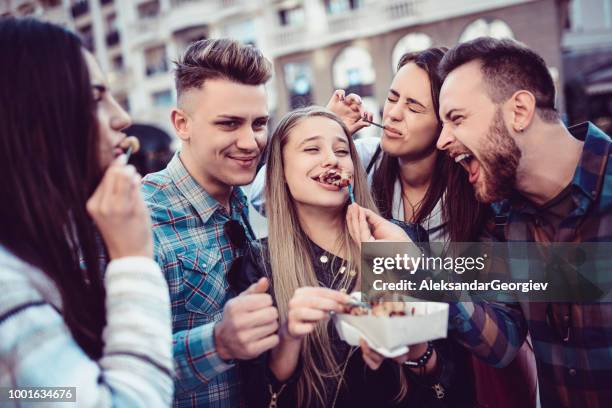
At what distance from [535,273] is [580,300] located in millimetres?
144

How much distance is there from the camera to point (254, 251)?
5.56 ft

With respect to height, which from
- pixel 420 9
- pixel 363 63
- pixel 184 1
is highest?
pixel 184 1

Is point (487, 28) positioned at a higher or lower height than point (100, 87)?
higher

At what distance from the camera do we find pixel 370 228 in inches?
57.3

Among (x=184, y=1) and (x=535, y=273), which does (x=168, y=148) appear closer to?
(x=184, y=1)

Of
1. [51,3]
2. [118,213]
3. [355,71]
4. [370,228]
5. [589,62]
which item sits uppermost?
[51,3]

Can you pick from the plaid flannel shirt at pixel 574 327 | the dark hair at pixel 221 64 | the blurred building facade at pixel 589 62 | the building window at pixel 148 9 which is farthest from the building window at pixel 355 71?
the plaid flannel shirt at pixel 574 327

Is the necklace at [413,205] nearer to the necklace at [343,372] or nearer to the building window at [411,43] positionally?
the necklace at [343,372]

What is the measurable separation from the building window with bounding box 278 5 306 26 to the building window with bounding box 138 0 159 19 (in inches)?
236

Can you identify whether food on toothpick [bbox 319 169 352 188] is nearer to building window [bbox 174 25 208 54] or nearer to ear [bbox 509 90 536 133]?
ear [bbox 509 90 536 133]

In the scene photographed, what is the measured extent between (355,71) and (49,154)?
43.0ft

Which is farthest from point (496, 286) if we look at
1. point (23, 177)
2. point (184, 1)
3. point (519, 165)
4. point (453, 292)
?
point (184, 1)

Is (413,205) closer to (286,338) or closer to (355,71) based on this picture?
(286,338)

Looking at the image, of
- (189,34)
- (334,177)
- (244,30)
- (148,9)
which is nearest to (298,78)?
(244,30)
